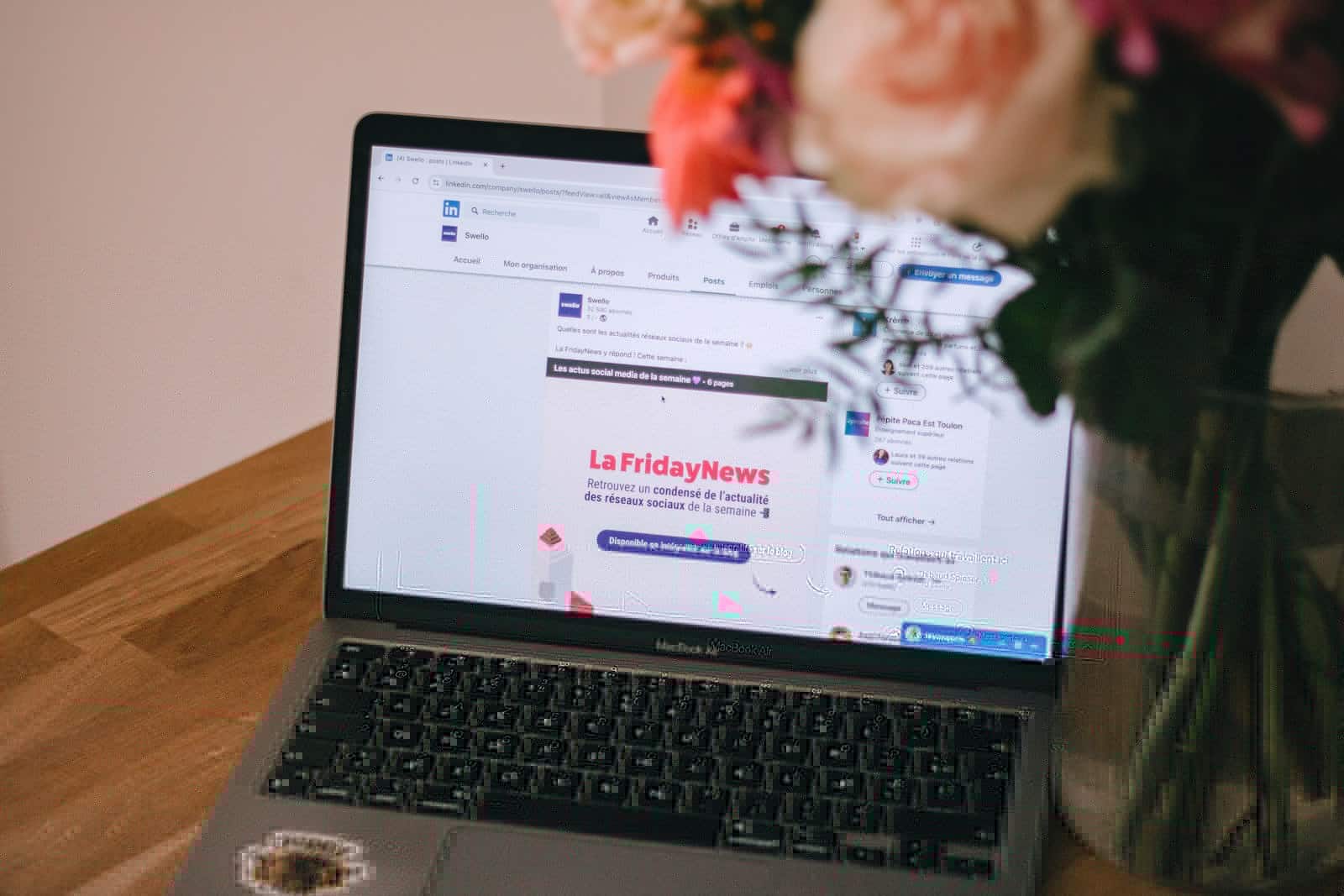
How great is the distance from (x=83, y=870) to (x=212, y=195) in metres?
1.13

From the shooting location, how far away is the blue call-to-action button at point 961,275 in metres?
0.79

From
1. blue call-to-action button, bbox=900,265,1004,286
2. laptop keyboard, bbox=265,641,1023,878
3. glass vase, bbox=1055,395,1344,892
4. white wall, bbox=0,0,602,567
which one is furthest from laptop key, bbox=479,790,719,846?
white wall, bbox=0,0,602,567

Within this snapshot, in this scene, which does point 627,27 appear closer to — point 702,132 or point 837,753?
point 702,132

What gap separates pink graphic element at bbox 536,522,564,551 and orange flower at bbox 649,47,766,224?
426mm

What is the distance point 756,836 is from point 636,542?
8.3 inches

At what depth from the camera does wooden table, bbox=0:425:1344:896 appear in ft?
2.45

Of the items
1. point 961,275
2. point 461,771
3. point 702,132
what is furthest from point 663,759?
point 702,132

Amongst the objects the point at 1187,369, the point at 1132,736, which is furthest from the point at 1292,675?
the point at 1187,369

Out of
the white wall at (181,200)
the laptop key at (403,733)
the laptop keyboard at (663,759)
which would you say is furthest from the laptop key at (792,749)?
the white wall at (181,200)

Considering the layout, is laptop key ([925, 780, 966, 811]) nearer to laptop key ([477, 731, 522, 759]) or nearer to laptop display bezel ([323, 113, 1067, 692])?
laptop display bezel ([323, 113, 1067, 692])

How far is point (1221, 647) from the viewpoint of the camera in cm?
62

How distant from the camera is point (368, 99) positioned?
170cm

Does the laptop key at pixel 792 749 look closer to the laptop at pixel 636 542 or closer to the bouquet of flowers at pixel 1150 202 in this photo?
the laptop at pixel 636 542

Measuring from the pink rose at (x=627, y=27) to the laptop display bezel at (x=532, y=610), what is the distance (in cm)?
35
